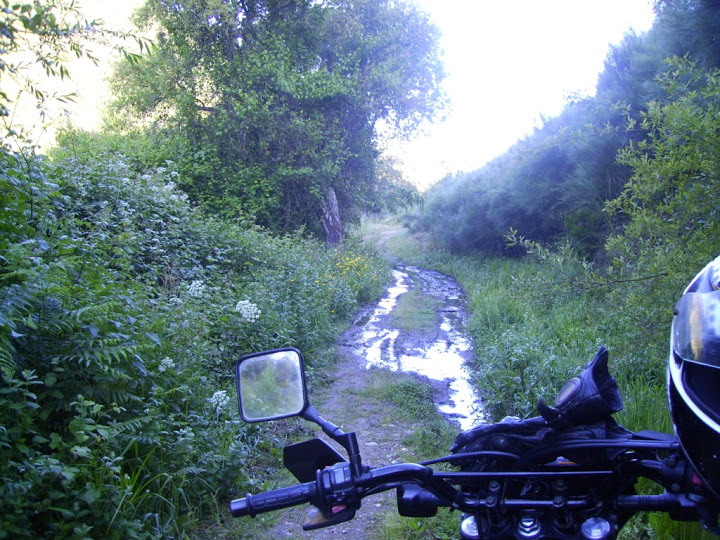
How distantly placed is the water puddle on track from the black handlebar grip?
4735 millimetres

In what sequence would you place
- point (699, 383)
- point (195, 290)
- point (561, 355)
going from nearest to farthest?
1. point (699, 383)
2. point (195, 290)
3. point (561, 355)

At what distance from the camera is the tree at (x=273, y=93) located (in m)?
16.1

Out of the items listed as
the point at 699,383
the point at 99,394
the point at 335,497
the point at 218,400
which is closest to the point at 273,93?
the point at 218,400

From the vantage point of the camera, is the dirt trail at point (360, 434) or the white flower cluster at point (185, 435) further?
the dirt trail at point (360, 434)

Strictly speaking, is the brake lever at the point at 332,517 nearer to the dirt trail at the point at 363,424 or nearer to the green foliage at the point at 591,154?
the dirt trail at the point at 363,424

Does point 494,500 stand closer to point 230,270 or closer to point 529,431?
point 529,431

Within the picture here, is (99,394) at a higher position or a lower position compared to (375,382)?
higher

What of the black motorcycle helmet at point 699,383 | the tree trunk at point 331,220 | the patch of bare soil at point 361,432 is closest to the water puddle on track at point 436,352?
the patch of bare soil at point 361,432

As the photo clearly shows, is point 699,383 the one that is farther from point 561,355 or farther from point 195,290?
point 561,355

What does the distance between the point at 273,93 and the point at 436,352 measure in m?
9.97

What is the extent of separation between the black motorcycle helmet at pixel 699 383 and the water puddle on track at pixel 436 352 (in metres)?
4.67

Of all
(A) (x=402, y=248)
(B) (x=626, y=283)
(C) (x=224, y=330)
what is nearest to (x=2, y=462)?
(C) (x=224, y=330)

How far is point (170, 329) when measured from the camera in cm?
514

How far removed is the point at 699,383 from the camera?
1.53 m
